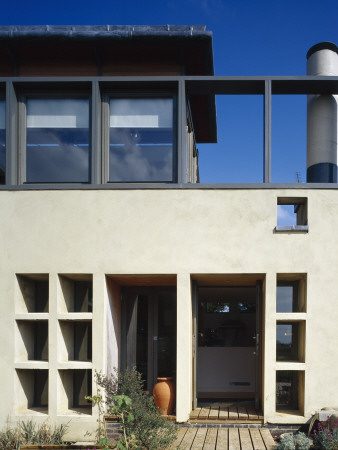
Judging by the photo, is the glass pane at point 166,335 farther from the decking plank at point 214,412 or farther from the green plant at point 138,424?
the green plant at point 138,424

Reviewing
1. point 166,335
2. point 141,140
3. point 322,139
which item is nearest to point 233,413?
point 166,335

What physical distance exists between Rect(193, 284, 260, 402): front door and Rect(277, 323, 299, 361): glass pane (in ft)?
3.78

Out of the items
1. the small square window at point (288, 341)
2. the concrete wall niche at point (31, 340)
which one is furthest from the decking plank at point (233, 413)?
the concrete wall niche at point (31, 340)

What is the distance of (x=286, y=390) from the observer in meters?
7.66

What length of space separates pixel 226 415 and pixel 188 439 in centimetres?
105

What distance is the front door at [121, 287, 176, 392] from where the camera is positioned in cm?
880

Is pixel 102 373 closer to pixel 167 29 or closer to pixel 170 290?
pixel 170 290

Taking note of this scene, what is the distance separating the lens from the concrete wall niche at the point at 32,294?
7622mm

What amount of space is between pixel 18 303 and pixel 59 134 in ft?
9.93

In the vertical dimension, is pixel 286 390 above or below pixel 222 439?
above

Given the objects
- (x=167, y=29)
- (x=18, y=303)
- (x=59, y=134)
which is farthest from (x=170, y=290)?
(x=167, y=29)

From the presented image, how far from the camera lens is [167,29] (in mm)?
7785

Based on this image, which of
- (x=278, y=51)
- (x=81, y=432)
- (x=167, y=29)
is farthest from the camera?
(x=278, y=51)

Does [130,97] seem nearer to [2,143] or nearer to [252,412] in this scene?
[2,143]
